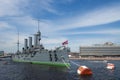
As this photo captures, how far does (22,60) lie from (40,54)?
38352 millimetres

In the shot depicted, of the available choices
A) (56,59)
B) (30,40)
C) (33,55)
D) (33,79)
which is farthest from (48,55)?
(33,79)

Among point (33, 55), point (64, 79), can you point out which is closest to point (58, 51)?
point (33, 55)

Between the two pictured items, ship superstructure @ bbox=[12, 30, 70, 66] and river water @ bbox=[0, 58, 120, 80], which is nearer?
river water @ bbox=[0, 58, 120, 80]

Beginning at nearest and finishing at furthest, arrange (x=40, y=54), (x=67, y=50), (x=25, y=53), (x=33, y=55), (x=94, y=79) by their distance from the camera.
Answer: (x=94, y=79) < (x=67, y=50) < (x=40, y=54) < (x=33, y=55) < (x=25, y=53)

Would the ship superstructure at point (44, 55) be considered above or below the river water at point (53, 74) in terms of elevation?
above

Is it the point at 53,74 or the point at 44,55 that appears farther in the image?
the point at 44,55

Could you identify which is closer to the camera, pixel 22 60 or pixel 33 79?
pixel 33 79

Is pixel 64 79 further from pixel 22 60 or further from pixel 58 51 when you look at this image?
pixel 22 60

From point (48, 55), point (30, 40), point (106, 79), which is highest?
point (30, 40)

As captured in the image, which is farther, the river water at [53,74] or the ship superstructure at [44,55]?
the ship superstructure at [44,55]

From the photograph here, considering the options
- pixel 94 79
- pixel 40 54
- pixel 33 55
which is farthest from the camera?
pixel 33 55

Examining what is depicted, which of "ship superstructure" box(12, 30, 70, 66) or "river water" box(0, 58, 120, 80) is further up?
"ship superstructure" box(12, 30, 70, 66)

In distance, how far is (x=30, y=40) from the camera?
154 m

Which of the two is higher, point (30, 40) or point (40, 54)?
point (30, 40)
